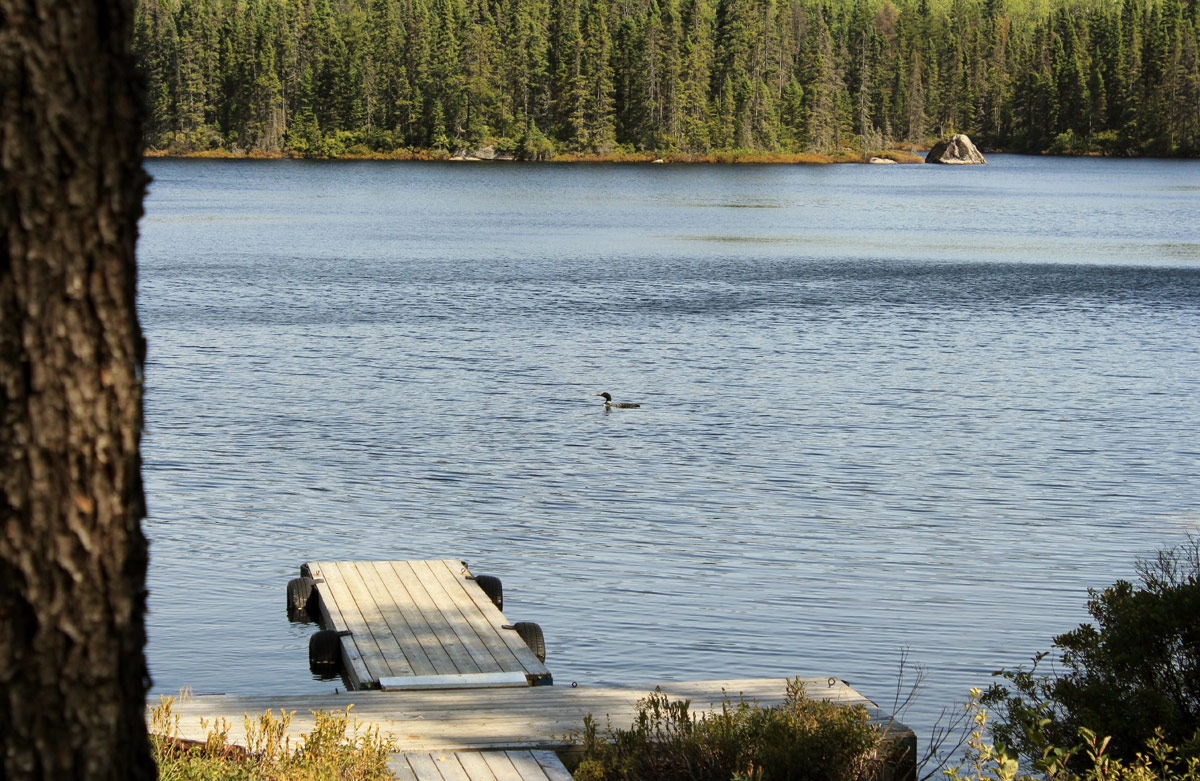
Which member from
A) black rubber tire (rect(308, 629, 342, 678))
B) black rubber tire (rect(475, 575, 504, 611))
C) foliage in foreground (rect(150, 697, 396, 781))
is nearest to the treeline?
black rubber tire (rect(475, 575, 504, 611))

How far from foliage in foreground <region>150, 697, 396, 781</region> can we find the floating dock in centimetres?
17

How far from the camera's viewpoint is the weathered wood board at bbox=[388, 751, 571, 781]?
654 cm

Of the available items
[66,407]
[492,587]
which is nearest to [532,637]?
[492,587]

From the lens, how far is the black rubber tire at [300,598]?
11.2 meters

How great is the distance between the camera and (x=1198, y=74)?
498 feet

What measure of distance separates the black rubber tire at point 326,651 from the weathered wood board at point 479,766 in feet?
9.38

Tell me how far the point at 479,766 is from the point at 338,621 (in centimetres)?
356

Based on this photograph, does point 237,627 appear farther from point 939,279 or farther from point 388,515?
point 939,279

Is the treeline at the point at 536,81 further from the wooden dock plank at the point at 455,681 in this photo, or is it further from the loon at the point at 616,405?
the wooden dock plank at the point at 455,681

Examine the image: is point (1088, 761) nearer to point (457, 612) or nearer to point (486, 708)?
point (486, 708)

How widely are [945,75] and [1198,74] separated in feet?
130

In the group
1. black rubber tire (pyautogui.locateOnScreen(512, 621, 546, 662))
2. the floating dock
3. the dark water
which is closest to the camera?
the floating dock

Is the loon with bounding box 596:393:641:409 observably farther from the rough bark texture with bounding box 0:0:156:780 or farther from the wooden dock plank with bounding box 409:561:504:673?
the rough bark texture with bounding box 0:0:156:780

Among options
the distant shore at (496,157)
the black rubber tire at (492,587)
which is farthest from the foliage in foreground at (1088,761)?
the distant shore at (496,157)
